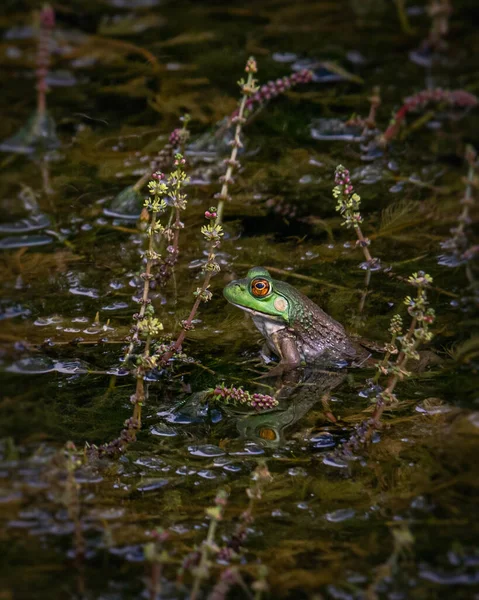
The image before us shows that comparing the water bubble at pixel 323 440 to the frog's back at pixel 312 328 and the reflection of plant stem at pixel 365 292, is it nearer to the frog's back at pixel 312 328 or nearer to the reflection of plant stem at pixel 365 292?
the frog's back at pixel 312 328

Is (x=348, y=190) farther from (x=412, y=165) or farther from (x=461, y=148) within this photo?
(x=461, y=148)

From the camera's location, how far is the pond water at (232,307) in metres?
3.41

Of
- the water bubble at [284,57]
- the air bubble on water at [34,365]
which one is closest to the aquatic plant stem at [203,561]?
the air bubble on water at [34,365]

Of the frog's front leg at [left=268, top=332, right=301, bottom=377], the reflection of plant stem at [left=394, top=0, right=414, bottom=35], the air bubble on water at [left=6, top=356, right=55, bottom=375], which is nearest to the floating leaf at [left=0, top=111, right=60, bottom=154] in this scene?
the air bubble on water at [left=6, top=356, right=55, bottom=375]

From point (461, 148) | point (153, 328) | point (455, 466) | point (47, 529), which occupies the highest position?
point (461, 148)

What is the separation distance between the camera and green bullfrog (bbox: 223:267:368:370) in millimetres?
5215

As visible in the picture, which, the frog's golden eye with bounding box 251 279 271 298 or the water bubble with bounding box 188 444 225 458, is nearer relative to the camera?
the water bubble with bounding box 188 444 225 458

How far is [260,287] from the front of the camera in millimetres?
5219

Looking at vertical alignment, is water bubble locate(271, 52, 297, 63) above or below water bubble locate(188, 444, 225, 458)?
above

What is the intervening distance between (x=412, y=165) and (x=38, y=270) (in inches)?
133

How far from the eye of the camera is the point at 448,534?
11.2ft

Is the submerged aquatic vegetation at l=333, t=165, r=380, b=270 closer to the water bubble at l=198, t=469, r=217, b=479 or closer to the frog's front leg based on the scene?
the frog's front leg

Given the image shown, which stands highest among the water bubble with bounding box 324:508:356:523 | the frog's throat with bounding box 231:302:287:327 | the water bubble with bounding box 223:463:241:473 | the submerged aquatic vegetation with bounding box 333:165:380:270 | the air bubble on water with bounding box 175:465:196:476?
the submerged aquatic vegetation with bounding box 333:165:380:270

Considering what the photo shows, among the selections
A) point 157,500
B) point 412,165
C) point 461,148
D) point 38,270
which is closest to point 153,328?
point 157,500
